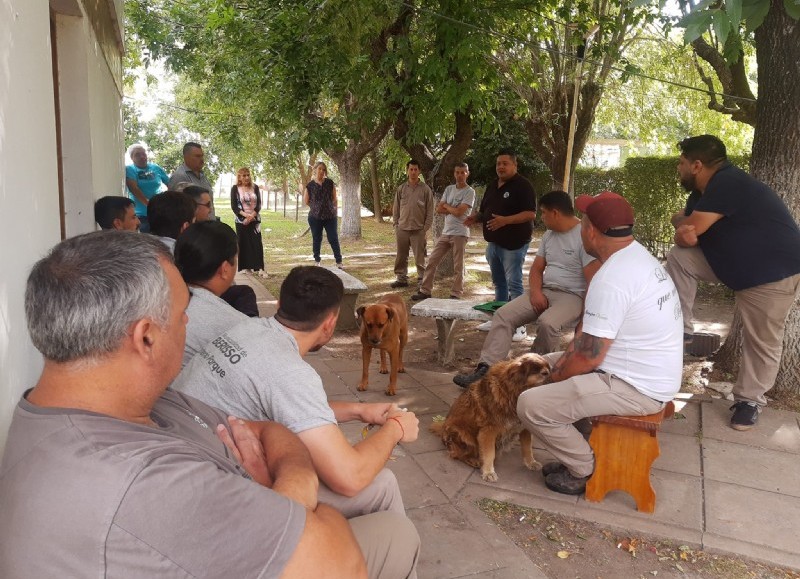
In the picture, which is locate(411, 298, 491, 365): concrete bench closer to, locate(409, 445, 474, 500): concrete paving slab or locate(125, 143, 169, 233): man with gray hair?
locate(409, 445, 474, 500): concrete paving slab

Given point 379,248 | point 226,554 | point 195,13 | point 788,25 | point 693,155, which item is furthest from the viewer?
point 379,248

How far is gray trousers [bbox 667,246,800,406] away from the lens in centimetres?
505

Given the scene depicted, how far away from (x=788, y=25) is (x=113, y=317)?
6.12m

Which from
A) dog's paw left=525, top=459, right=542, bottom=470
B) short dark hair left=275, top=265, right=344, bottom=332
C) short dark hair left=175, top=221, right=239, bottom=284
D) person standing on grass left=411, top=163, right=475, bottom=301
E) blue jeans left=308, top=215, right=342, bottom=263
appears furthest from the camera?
blue jeans left=308, top=215, right=342, bottom=263

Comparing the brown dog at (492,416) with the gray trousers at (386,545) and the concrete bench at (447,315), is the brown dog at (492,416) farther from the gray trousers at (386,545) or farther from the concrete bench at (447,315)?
the concrete bench at (447,315)

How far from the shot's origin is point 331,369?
6688mm

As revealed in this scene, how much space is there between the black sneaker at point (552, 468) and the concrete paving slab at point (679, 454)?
73 centimetres

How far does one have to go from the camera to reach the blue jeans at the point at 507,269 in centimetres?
820

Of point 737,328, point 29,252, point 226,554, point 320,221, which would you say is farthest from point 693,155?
point 320,221

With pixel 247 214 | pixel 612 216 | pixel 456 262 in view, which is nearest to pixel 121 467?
pixel 612 216

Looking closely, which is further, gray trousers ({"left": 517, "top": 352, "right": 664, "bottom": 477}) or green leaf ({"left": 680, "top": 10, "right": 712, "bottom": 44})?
gray trousers ({"left": 517, "top": 352, "right": 664, "bottom": 477})

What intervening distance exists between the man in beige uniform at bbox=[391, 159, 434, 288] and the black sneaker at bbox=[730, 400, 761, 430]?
6641 mm

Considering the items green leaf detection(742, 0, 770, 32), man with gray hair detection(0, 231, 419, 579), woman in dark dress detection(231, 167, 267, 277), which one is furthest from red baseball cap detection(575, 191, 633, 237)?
woman in dark dress detection(231, 167, 267, 277)

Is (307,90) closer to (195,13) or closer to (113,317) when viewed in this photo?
(113,317)
